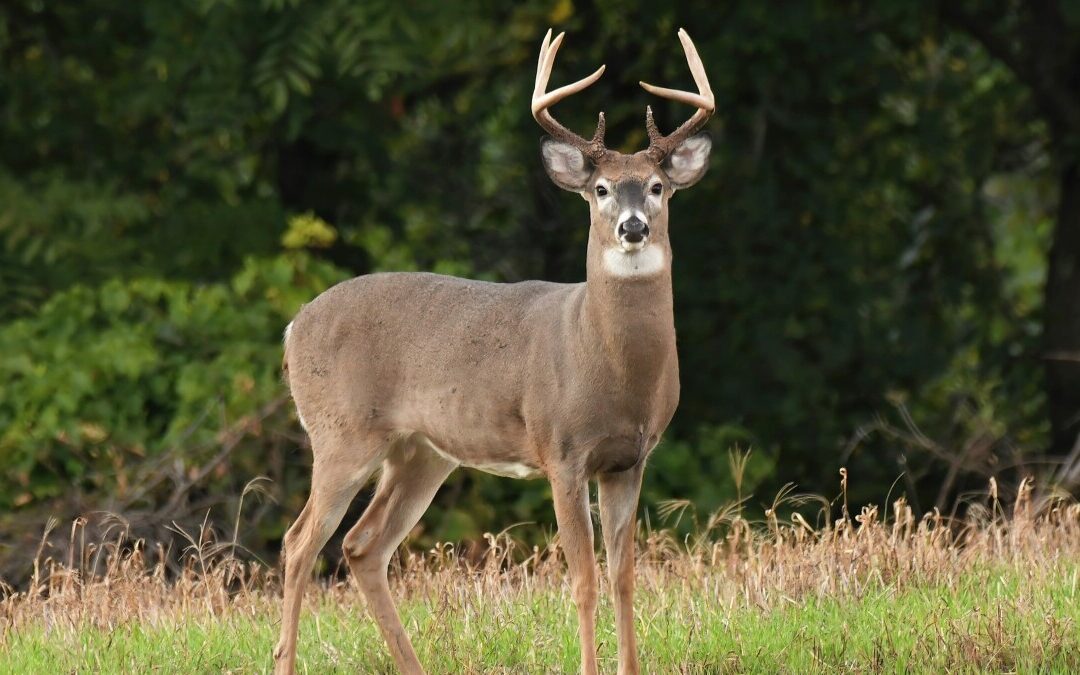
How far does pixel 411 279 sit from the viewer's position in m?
6.49

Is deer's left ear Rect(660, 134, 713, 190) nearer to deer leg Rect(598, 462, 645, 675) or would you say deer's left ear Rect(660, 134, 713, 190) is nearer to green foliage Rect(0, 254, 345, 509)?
deer leg Rect(598, 462, 645, 675)

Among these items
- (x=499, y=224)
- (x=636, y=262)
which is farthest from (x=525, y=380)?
(x=499, y=224)

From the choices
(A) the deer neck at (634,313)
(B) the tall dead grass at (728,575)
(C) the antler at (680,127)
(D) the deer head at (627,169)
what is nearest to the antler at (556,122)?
(D) the deer head at (627,169)

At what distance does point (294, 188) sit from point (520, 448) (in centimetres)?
664

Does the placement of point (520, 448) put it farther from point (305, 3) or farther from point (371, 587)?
point (305, 3)

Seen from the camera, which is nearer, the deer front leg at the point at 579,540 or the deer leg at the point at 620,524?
the deer front leg at the point at 579,540

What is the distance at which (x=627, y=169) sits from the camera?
5.68 meters

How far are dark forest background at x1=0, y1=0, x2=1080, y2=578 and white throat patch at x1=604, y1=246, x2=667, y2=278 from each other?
159 inches

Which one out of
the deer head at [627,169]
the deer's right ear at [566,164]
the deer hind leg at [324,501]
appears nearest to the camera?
the deer head at [627,169]

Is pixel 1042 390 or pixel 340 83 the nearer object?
pixel 340 83

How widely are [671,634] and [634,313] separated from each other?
3.73 ft

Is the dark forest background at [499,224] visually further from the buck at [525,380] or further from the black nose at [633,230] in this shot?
the black nose at [633,230]

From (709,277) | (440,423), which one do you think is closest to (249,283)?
(709,277)

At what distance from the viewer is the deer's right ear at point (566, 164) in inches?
230
